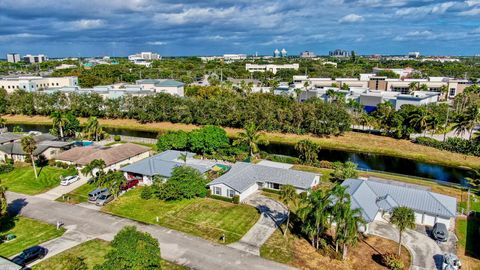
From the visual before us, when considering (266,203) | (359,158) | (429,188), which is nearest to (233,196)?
(266,203)

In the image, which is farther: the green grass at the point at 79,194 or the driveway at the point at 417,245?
the green grass at the point at 79,194

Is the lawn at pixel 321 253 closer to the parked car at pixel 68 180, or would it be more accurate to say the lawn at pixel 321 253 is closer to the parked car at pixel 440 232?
the parked car at pixel 440 232

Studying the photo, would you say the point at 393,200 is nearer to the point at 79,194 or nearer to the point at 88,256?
the point at 88,256

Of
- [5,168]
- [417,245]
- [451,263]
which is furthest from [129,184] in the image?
[451,263]

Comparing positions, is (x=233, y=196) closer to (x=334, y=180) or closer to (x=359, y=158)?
(x=334, y=180)

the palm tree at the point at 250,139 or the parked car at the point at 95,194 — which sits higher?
the palm tree at the point at 250,139

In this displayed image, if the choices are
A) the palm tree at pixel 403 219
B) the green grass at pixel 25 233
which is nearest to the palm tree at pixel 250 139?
the palm tree at pixel 403 219
